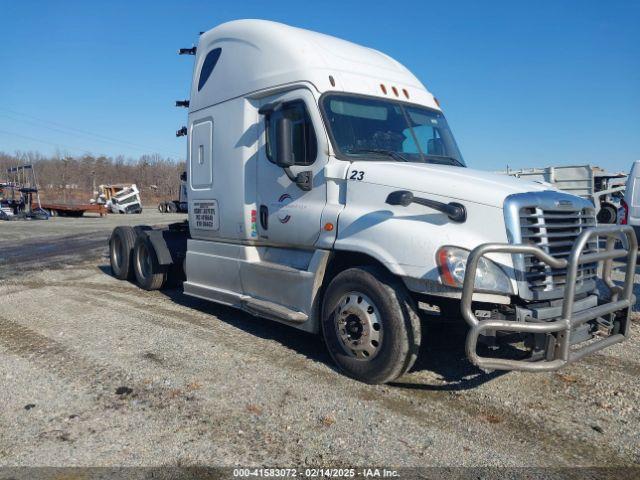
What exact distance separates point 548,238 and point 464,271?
775mm

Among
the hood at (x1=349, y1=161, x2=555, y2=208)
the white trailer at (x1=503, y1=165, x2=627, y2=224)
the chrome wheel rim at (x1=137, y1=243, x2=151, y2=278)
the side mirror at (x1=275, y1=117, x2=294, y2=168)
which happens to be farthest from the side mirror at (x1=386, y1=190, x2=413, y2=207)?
the white trailer at (x1=503, y1=165, x2=627, y2=224)

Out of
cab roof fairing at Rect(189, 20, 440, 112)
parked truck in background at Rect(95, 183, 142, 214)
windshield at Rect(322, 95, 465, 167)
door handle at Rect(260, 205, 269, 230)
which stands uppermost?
cab roof fairing at Rect(189, 20, 440, 112)

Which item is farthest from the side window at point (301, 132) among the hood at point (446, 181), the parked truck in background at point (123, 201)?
the parked truck in background at point (123, 201)

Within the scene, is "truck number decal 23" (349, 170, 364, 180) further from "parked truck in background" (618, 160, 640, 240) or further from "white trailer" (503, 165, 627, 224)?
"white trailer" (503, 165, 627, 224)

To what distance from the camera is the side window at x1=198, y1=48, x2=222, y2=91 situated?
6.72 m

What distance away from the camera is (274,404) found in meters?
4.09

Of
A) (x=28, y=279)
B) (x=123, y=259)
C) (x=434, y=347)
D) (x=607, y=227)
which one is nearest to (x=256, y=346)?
(x=434, y=347)

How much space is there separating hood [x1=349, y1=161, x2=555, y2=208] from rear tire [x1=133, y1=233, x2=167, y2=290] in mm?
4911

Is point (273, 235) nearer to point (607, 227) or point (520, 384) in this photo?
point (520, 384)

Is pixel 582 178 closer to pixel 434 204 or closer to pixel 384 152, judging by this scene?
pixel 384 152

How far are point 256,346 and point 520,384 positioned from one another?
2655 millimetres

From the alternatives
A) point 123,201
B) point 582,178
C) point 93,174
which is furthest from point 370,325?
point 93,174

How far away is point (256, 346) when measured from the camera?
562 cm

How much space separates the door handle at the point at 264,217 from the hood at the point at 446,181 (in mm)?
1370
